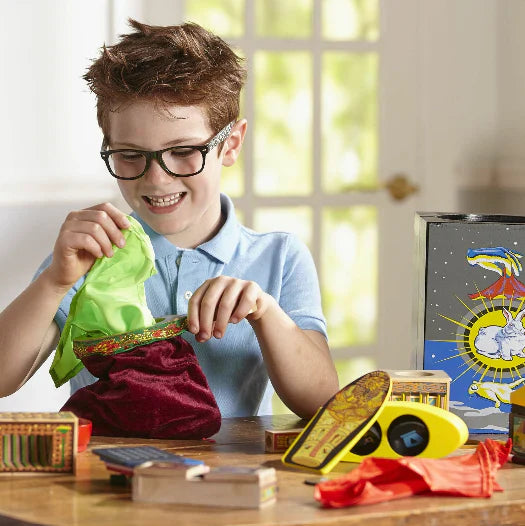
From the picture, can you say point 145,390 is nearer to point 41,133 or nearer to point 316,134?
point 41,133

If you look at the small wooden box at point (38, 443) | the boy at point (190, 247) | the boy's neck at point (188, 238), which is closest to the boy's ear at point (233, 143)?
the boy at point (190, 247)

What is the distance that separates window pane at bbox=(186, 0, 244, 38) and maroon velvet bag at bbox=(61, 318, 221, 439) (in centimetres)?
169

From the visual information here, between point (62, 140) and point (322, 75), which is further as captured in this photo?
point (322, 75)

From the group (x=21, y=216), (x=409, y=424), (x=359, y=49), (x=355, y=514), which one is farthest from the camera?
(x=359, y=49)

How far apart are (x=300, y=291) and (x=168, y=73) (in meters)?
0.41

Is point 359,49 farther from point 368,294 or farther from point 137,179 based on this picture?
point 137,179

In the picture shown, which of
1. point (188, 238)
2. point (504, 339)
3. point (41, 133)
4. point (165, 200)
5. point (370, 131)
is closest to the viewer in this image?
point (504, 339)

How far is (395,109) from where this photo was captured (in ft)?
10.0

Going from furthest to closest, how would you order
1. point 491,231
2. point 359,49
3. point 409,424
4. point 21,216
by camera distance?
point 359,49 < point 21,216 < point 491,231 < point 409,424

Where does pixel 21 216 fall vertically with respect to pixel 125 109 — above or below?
below

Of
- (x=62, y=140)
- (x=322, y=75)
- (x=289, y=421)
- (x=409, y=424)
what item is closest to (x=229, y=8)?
(x=322, y=75)

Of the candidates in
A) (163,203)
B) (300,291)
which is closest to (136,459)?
(163,203)

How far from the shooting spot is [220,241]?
5.23 feet

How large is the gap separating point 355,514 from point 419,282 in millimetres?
424
